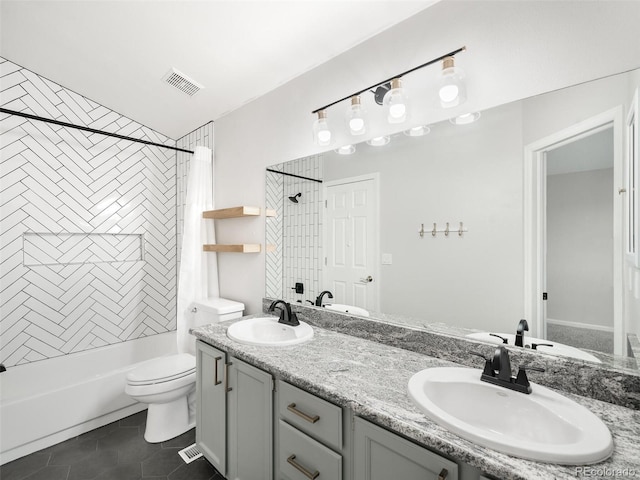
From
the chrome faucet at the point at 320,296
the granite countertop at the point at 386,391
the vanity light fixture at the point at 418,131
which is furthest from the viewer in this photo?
the chrome faucet at the point at 320,296

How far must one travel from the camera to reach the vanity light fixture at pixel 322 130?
1783 mm

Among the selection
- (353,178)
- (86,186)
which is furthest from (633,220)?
(86,186)

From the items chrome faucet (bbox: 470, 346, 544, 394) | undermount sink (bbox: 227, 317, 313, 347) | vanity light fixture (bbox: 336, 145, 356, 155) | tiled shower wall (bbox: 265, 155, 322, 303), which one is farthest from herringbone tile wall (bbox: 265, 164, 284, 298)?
chrome faucet (bbox: 470, 346, 544, 394)

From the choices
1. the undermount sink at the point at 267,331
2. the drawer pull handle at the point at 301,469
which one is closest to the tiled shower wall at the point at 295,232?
the undermount sink at the point at 267,331

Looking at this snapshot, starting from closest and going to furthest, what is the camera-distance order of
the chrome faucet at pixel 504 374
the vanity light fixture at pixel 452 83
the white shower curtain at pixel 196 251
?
the chrome faucet at pixel 504 374
the vanity light fixture at pixel 452 83
the white shower curtain at pixel 196 251

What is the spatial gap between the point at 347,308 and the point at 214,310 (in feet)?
3.56

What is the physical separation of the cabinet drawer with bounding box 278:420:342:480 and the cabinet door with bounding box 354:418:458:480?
0.10 meters

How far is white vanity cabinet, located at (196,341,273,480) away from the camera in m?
1.32

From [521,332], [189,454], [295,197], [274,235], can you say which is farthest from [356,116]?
[189,454]

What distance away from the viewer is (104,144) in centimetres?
278

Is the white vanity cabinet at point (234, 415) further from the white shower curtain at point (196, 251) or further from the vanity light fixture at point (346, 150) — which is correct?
the vanity light fixture at point (346, 150)

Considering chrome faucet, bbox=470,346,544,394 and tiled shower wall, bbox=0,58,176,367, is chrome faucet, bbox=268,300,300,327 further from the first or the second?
tiled shower wall, bbox=0,58,176,367

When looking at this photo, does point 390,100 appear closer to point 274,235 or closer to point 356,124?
point 356,124

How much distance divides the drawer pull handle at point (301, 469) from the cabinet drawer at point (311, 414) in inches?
4.8
